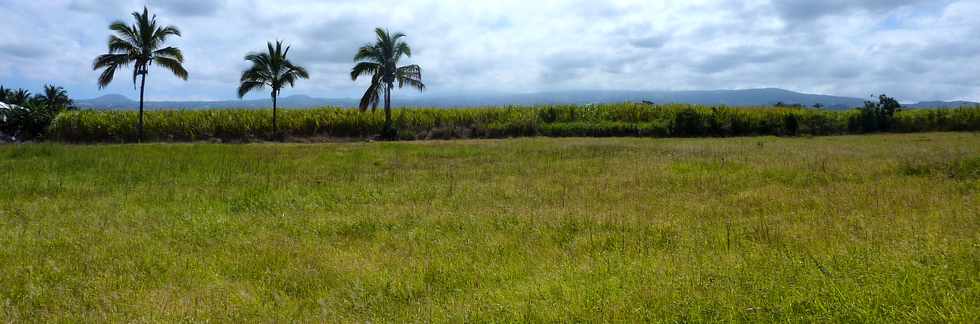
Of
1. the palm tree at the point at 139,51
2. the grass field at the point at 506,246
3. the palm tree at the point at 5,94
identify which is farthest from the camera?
the palm tree at the point at 5,94

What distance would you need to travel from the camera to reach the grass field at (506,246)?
4.18 meters

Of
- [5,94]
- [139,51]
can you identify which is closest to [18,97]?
[5,94]

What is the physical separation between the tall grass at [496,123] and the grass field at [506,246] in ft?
62.7

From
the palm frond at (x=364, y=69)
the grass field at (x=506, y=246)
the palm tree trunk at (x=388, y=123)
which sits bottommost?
the grass field at (x=506, y=246)

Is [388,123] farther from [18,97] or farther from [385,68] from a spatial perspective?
[18,97]

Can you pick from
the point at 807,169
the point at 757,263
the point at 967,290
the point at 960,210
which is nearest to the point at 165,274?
the point at 757,263

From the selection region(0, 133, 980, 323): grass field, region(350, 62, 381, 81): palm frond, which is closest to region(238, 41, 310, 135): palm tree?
region(350, 62, 381, 81): palm frond

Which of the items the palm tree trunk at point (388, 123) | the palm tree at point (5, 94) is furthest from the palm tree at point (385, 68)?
the palm tree at point (5, 94)

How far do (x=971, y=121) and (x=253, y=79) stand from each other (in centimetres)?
3989

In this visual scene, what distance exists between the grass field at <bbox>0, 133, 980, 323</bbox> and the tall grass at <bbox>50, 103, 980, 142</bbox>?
19.1m

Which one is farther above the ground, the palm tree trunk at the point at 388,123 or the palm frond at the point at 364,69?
the palm frond at the point at 364,69

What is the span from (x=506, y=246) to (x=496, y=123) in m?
27.1

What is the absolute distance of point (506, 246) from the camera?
6.23 meters

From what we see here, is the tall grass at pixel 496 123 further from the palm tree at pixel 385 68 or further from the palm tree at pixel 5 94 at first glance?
the palm tree at pixel 5 94
